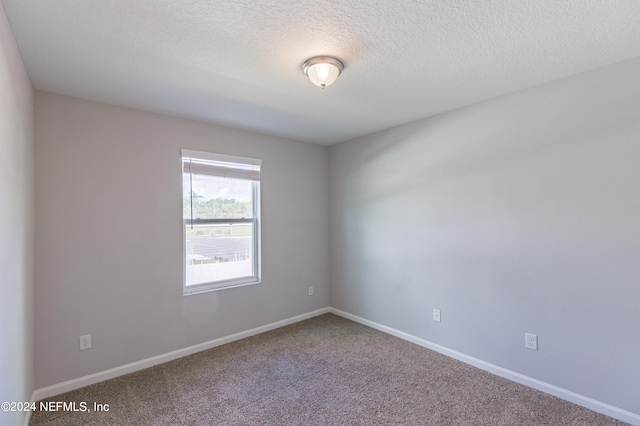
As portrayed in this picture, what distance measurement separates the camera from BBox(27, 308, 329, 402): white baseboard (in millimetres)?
2477

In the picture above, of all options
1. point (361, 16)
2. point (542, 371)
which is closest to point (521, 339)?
point (542, 371)

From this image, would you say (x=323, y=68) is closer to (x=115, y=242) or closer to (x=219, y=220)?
(x=219, y=220)

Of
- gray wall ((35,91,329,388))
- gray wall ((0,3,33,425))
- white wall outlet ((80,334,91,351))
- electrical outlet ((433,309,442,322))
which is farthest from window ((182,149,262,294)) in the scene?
electrical outlet ((433,309,442,322))

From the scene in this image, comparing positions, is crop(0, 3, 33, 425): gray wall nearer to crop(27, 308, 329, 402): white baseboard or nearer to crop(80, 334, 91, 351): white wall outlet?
crop(27, 308, 329, 402): white baseboard

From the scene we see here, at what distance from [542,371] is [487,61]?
2.43 metres

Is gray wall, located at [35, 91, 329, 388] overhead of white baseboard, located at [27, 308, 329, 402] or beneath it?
overhead

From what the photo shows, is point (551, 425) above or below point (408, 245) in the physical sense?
below

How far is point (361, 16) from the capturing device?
1635mm

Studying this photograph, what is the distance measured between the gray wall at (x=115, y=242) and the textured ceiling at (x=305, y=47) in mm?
307

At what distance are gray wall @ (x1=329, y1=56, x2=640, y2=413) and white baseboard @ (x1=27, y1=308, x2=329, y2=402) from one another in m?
1.52

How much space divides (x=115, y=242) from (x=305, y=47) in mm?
2359

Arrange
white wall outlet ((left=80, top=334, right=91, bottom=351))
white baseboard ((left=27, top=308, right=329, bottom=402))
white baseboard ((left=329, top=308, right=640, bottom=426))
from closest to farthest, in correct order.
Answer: white baseboard ((left=329, top=308, right=640, bottom=426)), white baseboard ((left=27, top=308, right=329, bottom=402)), white wall outlet ((left=80, top=334, right=91, bottom=351))

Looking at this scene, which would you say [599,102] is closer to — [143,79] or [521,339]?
[521,339]

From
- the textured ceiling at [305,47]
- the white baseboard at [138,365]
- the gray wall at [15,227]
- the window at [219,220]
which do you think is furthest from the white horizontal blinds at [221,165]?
the white baseboard at [138,365]
